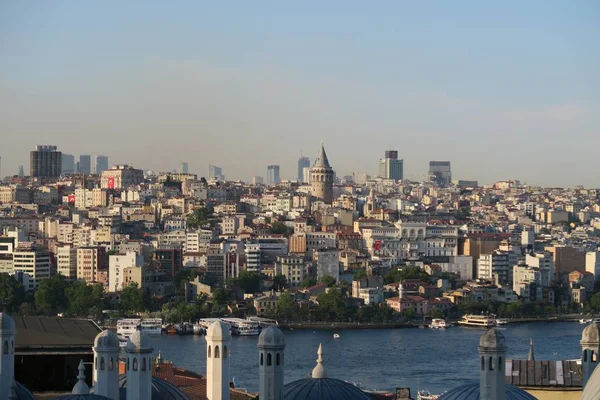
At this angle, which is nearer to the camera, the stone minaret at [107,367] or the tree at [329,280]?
the stone minaret at [107,367]

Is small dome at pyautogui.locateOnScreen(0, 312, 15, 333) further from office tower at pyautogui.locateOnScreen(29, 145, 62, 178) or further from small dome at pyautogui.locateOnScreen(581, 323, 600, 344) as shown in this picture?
office tower at pyautogui.locateOnScreen(29, 145, 62, 178)

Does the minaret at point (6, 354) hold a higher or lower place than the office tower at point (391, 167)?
lower

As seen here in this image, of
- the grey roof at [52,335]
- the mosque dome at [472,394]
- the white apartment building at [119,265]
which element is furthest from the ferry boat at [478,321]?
the mosque dome at [472,394]

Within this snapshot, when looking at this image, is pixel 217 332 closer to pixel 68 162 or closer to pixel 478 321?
pixel 478 321

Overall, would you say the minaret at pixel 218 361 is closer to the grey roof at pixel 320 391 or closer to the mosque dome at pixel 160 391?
the mosque dome at pixel 160 391

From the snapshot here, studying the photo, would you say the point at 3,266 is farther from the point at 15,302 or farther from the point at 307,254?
the point at 307,254

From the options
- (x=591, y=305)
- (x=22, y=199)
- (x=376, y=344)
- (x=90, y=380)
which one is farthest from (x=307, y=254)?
(x=90, y=380)
